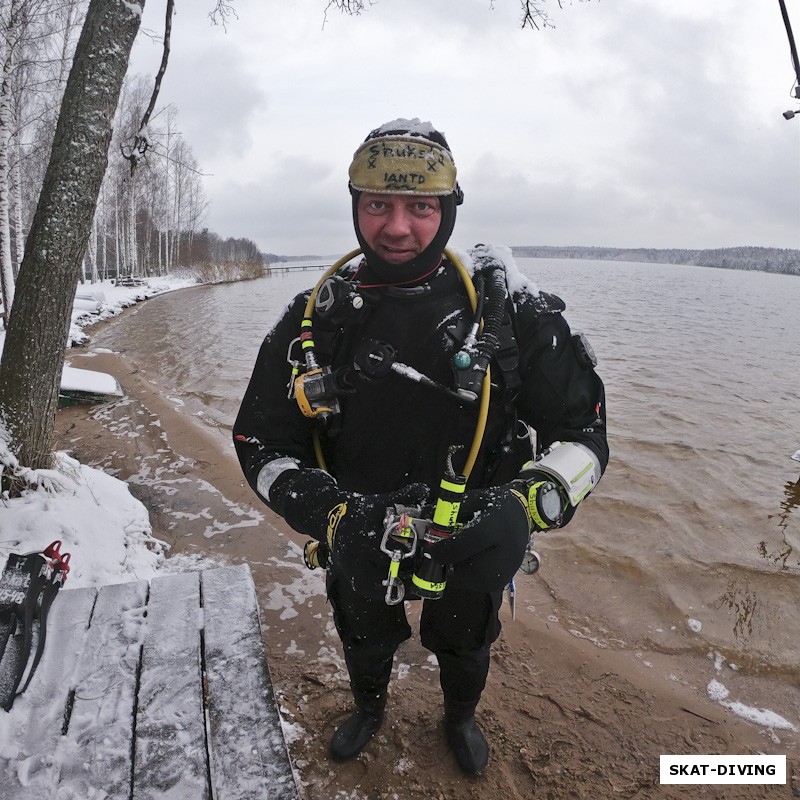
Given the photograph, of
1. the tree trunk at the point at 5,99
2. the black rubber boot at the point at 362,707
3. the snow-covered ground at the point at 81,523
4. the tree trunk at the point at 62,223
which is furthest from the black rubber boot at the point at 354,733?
the tree trunk at the point at 5,99

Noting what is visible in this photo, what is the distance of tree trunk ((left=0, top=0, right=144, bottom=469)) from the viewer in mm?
3773

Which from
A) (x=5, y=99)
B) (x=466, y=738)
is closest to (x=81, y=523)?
(x=466, y=738)

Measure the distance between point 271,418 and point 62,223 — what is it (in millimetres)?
3068

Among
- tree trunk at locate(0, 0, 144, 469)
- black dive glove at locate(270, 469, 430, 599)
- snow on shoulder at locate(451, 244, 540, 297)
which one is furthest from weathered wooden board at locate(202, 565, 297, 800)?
tree trunk at locate(0, 0, 144, 469)

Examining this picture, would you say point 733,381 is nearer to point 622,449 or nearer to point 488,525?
point 622,449

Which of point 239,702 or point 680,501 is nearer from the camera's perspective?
point 239,702

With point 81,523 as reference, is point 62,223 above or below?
above

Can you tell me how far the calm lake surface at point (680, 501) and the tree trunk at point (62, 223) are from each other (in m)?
3.98

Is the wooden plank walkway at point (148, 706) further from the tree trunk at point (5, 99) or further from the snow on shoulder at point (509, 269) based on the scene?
the tree trunk at point (5, 99)

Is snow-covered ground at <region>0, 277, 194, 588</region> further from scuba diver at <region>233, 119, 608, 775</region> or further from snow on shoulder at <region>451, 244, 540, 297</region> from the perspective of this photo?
snow on shoulder at <region>451, 244, 540, 297</region>

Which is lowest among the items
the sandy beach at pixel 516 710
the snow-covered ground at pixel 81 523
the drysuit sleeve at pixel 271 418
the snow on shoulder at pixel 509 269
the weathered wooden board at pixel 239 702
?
the sandy beach at pixel 516 710

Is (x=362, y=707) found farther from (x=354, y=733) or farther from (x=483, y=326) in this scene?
(x=483, y=326)

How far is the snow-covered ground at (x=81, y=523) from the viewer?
3.49 metres

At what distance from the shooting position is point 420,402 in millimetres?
1938
